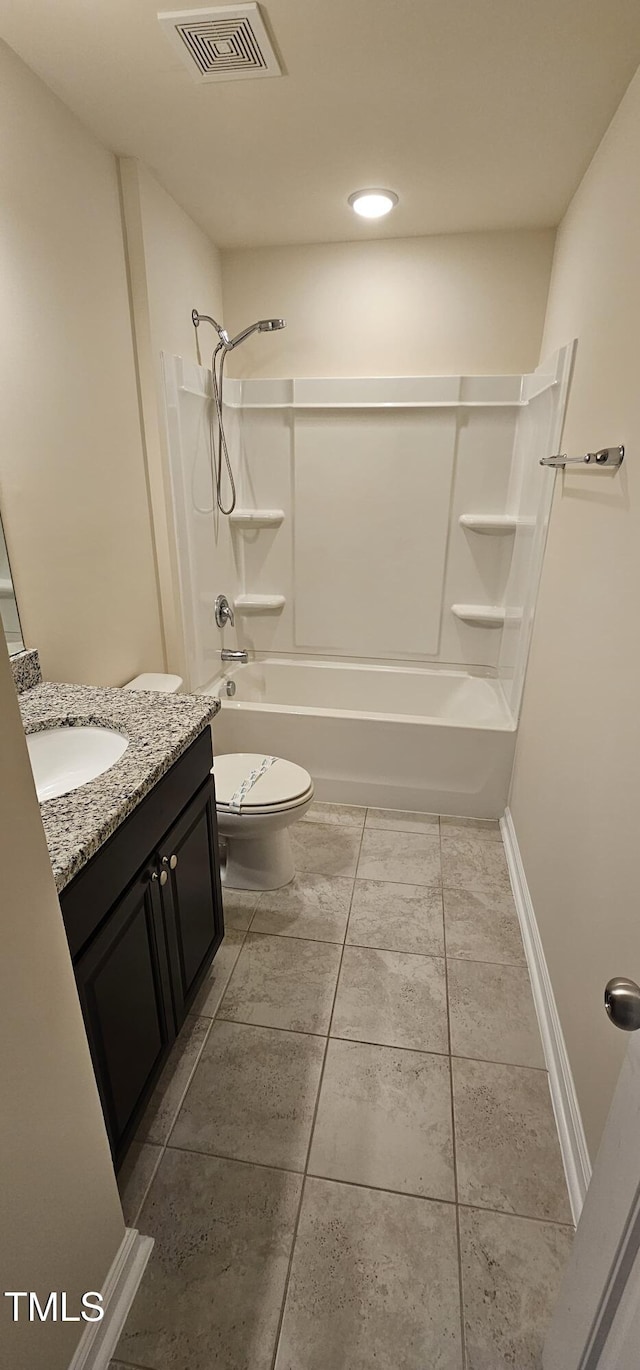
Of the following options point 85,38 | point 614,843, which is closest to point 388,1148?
point 614,843

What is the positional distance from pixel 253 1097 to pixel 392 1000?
0.46 m

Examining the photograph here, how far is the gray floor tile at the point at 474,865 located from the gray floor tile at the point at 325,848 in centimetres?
36

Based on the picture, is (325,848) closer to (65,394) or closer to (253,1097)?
(253,1097)

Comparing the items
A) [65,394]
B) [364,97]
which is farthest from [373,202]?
[65,394]

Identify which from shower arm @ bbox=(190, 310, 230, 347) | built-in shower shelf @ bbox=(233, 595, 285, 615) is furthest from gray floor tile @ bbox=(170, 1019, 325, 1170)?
shower arm @ bbox=(190, 310, 230, 347)

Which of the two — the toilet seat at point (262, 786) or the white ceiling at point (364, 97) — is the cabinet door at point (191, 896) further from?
the white ceiling at point (364, 97)

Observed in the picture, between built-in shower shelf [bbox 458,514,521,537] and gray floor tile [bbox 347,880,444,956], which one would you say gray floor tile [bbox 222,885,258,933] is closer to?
gray floor tile [bbox 347,880,444,956]

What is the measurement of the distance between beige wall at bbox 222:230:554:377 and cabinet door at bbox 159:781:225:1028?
2272mm

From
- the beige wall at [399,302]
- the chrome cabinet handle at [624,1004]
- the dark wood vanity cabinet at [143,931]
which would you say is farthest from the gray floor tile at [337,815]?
the beige wall at [399,302]

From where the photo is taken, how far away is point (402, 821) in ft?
8.31

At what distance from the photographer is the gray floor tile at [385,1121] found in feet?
4.13

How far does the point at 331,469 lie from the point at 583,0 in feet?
5.89

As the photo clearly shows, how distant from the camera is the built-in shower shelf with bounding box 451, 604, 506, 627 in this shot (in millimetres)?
2887

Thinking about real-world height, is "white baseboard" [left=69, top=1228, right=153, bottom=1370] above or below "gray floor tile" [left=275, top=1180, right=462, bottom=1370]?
above
